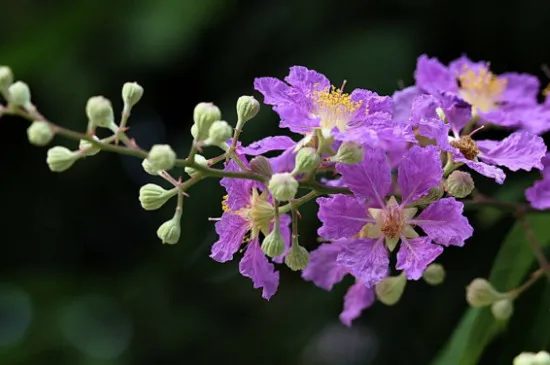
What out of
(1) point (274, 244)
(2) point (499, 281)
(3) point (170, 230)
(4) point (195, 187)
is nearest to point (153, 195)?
(3) point (170, 230)

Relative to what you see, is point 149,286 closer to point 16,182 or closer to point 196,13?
point 16,182

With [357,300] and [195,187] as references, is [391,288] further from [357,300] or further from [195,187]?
[195,187]

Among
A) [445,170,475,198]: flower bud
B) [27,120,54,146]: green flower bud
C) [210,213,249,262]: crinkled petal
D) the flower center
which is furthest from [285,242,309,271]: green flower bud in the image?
the flower center

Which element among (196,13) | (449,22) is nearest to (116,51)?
(196,13)

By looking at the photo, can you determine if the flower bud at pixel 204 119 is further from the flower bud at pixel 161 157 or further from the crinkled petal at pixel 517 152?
the crinkled petal at pixel 517 152

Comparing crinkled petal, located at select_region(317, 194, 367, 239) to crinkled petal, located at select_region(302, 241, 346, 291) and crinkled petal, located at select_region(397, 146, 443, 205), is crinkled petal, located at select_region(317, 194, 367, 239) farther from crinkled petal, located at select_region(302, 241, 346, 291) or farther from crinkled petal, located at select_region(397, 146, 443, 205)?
crinkled petal, located at select_region(302, 241, 346, 291)

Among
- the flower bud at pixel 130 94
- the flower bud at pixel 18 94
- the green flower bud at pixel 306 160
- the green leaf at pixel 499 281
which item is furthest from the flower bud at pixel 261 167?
the green leaf at pixel 499 281
